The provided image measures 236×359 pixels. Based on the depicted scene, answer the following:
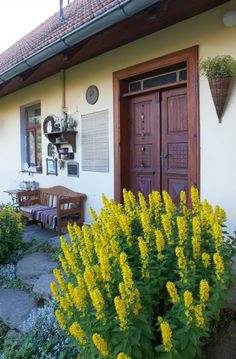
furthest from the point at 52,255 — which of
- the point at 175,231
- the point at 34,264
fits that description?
the point at 175,231

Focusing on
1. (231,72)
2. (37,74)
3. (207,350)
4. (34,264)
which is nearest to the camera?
(207,350)

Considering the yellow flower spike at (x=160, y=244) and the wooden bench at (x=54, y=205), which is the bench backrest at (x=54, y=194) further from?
the yellow flower spike at (x=160, y=244)

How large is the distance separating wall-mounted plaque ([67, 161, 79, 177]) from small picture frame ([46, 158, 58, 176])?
43cm

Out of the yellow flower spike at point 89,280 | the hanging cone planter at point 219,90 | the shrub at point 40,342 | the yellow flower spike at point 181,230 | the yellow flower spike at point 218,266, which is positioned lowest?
the shrub at point 40,342

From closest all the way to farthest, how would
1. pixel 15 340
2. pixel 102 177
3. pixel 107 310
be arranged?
pixel 107 310 < pixel 15 340 < pixel 102 177

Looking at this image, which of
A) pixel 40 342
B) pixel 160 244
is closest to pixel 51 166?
pixel 40 342

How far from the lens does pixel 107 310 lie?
145 cm

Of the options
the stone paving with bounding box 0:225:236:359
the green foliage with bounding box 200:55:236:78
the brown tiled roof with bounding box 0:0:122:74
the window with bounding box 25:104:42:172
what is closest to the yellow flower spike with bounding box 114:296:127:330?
the stone paving with bounding box 0:225:236:359

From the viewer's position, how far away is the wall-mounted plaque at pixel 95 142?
4711 millimetres

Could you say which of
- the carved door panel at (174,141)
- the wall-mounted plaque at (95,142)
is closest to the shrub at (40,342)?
the carved door panel at (174,141)

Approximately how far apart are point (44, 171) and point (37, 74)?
70.3 inches

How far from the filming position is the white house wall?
3213 millimetres

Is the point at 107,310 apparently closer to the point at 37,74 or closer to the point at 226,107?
the point at 226,107

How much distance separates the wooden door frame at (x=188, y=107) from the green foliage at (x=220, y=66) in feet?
1.02
